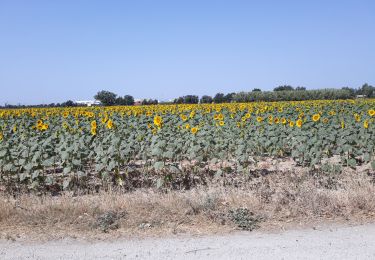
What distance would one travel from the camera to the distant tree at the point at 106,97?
36.1m

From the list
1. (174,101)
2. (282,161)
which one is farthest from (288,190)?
(174,101)

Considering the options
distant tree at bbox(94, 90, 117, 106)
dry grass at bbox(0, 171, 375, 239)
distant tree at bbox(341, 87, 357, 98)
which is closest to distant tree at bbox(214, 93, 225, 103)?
distant tree at bbox(94, 90, 117, 106)

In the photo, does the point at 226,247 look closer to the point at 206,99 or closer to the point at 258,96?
the point at 206,99

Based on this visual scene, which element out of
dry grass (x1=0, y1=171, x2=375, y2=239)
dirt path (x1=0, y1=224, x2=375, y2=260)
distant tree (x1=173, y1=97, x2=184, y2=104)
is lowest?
dirt path (x1=0, y1=224, x2=375, y2=260)

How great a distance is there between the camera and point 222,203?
5930 mm

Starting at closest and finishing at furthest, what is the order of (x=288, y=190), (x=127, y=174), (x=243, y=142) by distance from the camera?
(x=288, y=190) → (x=127, y=174) → (x=243, y=142)

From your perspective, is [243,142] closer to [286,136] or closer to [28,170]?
[286,136]

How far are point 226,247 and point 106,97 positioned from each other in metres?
32.5

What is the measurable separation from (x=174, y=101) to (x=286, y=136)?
27.5m

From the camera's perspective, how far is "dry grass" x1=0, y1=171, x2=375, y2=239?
5141mm

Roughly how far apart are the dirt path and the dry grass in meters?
0.28

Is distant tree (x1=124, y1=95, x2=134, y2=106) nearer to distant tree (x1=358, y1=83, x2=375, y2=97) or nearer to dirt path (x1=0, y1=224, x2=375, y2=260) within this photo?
distant tree (x1=358, y1=83, x2=375, y2=97)

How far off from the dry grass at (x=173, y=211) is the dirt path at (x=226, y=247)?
28 centimetres

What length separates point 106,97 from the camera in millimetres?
36094
